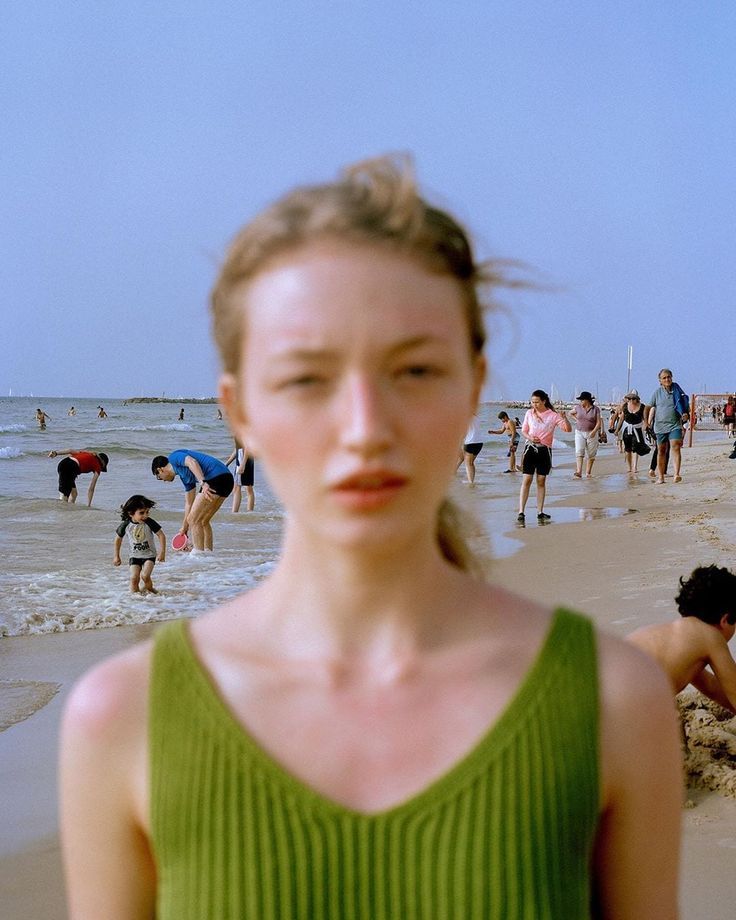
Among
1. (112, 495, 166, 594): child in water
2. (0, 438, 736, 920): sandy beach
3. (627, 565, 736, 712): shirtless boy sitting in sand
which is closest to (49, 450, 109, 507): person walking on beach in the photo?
(0, 438, 736, 920): sandy beach

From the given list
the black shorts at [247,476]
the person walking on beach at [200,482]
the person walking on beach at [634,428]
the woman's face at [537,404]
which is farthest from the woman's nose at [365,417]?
the person walking on beach at [634,428]

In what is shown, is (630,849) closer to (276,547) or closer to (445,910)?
(445,910)

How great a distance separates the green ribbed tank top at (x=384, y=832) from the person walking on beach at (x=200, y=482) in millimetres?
9894

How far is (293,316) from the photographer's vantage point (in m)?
1.13

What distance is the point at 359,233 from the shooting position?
3.75 feet

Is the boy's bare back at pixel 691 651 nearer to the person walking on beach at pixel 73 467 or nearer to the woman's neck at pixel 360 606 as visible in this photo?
the woman's neck at pixel 360 606

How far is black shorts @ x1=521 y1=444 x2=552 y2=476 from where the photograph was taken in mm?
12438

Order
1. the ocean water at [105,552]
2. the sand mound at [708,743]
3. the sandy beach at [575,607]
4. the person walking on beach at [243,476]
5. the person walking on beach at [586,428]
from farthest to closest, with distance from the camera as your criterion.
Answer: the person walking on beach at [586,428]
the person walking on beach at [243,476]
the ocean water at [105,552]
the sand mound at [708,743]
the sandy beach at [575,607]

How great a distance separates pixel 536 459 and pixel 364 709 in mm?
11504

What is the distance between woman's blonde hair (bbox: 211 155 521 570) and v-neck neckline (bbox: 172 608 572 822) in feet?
1.26

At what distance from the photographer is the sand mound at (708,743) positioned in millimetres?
3893

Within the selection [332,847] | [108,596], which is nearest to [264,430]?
[332,847]

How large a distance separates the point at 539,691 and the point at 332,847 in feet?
0.96

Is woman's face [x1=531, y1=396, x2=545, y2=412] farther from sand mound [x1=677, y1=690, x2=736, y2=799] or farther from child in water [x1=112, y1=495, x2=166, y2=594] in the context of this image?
sand mound [x1=677, y1=690, x2=736, y2=799]
